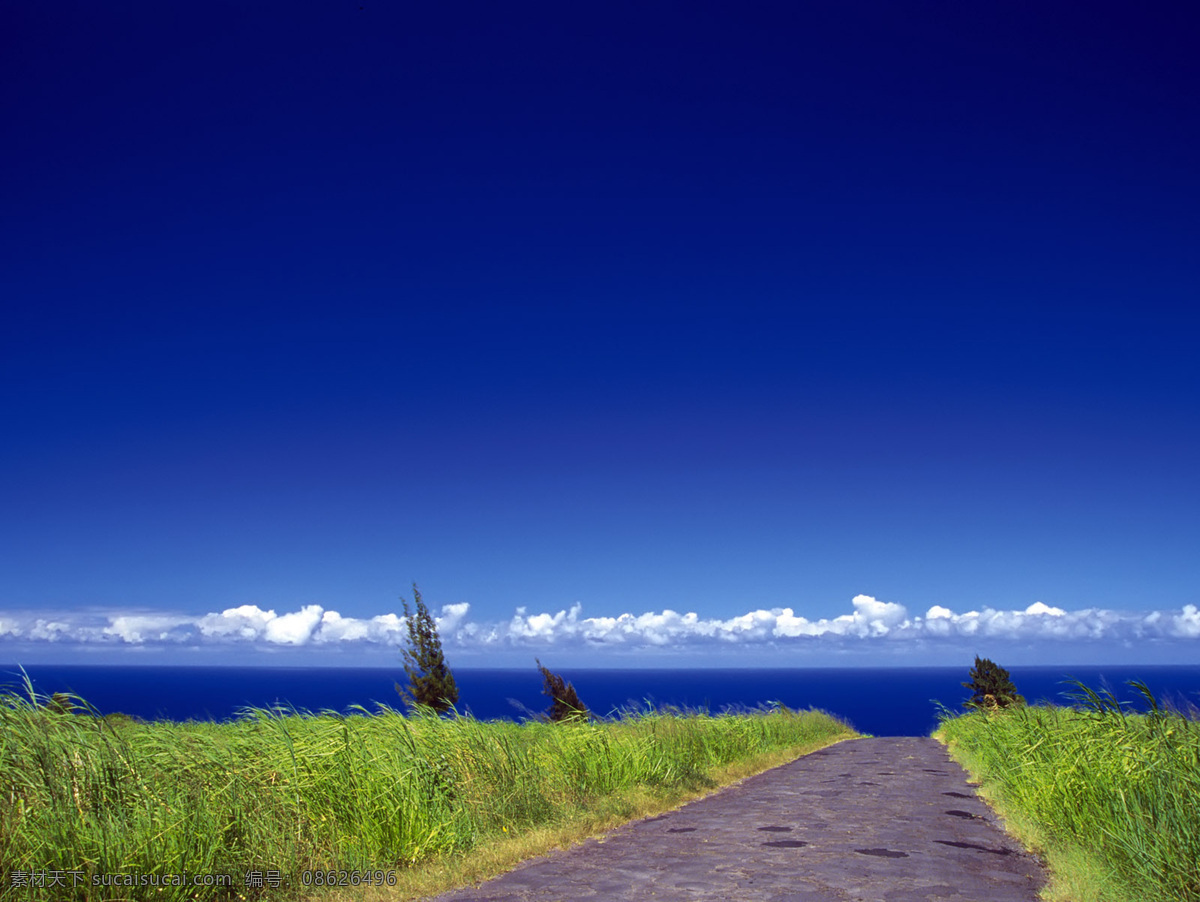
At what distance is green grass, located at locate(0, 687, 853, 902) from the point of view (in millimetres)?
5836

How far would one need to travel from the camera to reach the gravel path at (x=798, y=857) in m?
6.41

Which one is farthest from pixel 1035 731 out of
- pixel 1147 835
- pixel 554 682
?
pixel 554 682

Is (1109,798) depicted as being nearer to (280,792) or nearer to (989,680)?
(280,792)

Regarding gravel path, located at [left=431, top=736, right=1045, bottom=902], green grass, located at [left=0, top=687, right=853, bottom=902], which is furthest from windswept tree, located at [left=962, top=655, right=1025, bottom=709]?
green grass, located at [left=0, top=687, right=853, bottom=902]

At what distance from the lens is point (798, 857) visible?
7574mm

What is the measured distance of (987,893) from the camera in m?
6.35

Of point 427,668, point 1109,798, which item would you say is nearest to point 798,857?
point 1109,798

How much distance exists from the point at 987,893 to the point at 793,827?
9.98 feet

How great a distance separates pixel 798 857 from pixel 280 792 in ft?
16.1

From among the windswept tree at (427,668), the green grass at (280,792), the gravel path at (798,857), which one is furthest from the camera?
the windswept tree at (427,668)

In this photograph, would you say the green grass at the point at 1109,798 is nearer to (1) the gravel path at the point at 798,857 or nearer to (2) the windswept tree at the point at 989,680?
(1) the gravel path at the point at 798,857

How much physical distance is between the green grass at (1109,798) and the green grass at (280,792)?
15.7 ft

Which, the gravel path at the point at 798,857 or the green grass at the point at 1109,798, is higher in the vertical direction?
the green grass at the point at 1109,798

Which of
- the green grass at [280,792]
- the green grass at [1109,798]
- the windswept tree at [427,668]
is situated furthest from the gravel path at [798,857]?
the windswept tree at [427,668]
